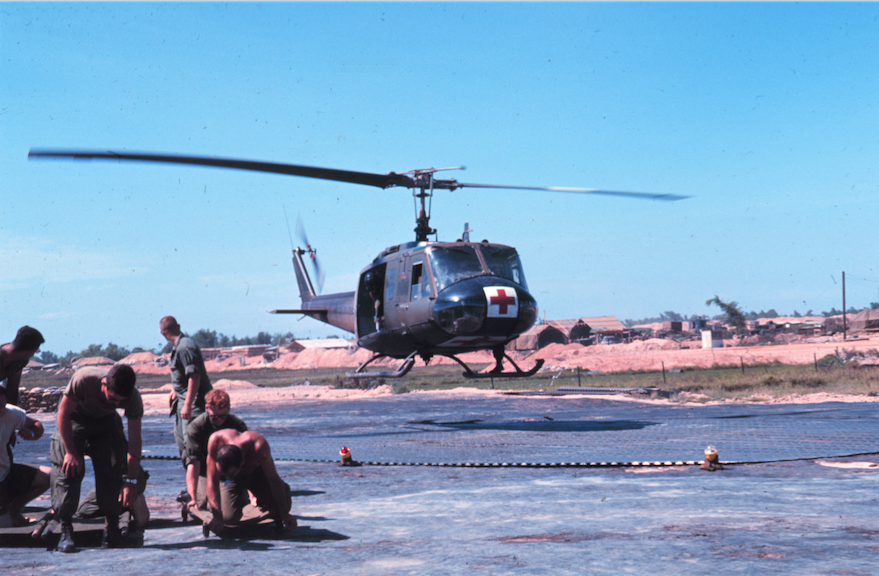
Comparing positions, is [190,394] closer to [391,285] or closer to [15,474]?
[15,474]

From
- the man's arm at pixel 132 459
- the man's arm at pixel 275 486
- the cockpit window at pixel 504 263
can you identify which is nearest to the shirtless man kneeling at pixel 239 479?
the man's arm at pixel 275 486

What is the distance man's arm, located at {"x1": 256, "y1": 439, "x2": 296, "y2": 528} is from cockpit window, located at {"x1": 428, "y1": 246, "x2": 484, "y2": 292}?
799 cm

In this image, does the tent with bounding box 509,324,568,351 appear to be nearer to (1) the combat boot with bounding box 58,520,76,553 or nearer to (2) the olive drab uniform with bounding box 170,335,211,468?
(2) the olive drab uniform with bounding box 170,335,211,468

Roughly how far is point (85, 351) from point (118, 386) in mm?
124807

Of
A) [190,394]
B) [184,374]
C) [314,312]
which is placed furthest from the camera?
[314,312]

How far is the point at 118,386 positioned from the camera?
209 inches

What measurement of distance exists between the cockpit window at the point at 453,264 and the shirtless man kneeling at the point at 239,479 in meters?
7.94

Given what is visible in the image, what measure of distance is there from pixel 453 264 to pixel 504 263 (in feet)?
3.67

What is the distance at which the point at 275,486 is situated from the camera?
5.71m

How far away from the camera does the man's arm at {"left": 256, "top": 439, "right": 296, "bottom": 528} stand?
5719mm

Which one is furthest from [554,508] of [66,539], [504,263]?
[504,263]

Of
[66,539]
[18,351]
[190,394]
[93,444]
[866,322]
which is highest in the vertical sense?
[866,322]

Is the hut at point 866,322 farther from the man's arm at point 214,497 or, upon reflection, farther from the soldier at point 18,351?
the soldier at point 18,351

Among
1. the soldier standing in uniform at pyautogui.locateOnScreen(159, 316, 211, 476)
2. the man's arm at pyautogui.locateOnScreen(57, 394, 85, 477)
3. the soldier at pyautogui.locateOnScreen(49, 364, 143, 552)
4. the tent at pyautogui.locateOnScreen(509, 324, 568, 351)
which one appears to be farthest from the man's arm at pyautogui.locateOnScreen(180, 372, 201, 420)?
the tent at pyautogui.locateOnScreen(509, 324, 568, 351)
